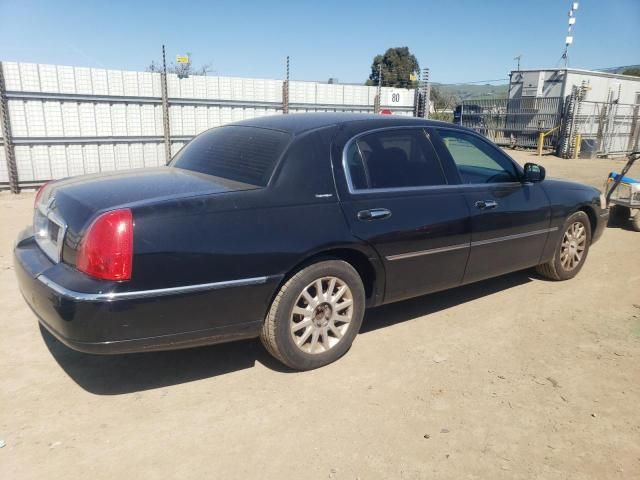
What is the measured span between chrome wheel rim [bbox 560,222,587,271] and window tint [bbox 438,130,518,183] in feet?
3.59

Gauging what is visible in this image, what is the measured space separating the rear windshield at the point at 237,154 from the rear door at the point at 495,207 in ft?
4.56

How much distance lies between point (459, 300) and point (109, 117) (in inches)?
343

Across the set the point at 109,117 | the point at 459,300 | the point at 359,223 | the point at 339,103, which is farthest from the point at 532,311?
the point at 339,103

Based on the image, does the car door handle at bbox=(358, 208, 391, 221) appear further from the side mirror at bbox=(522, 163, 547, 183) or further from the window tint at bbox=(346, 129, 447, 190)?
the side mirror at bbox=(522, 163, 547, 183)

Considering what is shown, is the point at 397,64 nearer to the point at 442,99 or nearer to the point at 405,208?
the point at 442,99

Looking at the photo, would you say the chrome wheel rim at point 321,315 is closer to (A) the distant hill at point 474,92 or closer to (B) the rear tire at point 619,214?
(B) the rear tire at point 619,214

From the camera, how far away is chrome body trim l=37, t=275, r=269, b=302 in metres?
2.60

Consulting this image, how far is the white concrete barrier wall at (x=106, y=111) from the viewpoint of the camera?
32.1ft

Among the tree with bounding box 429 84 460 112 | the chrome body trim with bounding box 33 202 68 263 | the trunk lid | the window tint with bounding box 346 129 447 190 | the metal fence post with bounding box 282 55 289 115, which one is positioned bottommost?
the chrome body trim with bounding box 33 202 68 263

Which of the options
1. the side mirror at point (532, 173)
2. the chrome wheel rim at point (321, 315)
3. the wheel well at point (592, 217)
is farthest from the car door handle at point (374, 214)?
the wheel well at point (592, 217)

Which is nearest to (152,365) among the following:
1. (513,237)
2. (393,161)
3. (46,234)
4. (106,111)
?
(46,234)

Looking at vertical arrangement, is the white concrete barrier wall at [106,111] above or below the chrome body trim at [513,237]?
above

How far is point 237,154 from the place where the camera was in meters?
3.60

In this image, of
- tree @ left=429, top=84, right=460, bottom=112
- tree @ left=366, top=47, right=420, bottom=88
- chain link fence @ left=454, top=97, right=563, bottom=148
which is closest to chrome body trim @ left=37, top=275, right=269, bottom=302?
chain link fence @ left=454, top=97, right=563, bottom=148
